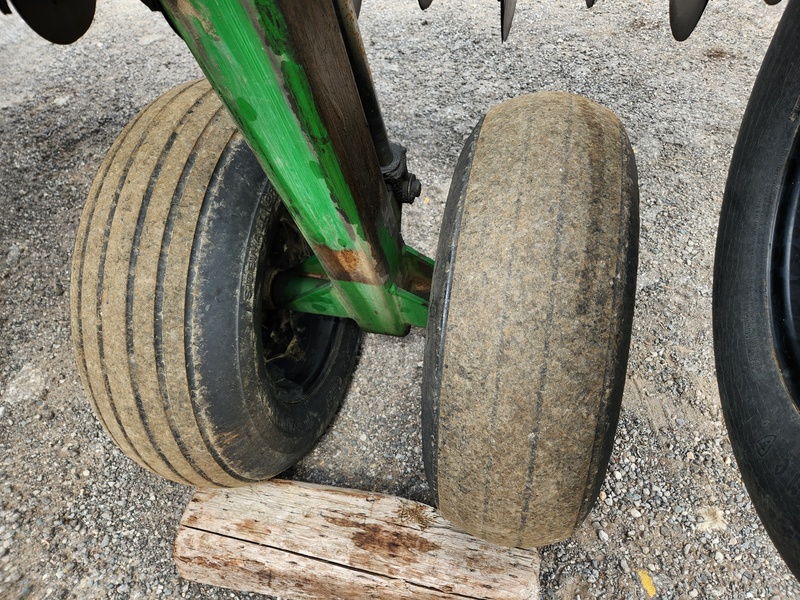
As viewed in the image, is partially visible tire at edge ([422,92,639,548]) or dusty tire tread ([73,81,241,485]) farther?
dusty tire tread ([73,81,241,485])

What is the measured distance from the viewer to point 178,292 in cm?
120

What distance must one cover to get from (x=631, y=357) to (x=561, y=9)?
2.24m

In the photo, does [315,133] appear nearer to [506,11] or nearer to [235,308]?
[235,308]

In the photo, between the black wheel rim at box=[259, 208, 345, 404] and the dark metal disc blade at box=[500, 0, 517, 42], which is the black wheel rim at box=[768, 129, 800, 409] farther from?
the black wheel rim at box=[259, 208, 345, 404]

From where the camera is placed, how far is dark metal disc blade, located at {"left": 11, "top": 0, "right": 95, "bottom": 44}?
0.89 metres

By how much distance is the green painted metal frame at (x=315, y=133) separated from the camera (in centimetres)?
82

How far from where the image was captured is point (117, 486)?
1768mm

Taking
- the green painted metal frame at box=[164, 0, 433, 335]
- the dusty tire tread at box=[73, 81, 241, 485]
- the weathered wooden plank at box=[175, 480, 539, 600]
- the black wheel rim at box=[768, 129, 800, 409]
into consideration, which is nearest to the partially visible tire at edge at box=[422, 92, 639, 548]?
the green painted metal frame at box=[164, 0, 433, 335]

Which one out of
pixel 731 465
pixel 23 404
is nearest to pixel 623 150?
pixel 731 465

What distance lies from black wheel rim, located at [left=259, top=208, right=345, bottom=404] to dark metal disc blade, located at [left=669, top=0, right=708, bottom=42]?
1004mm

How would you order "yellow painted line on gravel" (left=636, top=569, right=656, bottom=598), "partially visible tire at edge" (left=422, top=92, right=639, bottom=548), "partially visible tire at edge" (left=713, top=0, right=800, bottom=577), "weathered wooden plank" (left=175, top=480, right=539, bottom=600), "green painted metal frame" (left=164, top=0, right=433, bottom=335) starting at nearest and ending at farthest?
"green painted metal frame" (left=164, top=0, right=433, bottom=335), "partially visible tire at edge" (left=422, top=92, right=639, bottom=548), "partially visible tire at edge" (left=713, top=0, right=800, bottom=577), "weathered wooden plank" (left=175, top=480, right=539, bottom=600), "yellow painted line on gravel" (left=636, top=569, right=656, bottom=598)

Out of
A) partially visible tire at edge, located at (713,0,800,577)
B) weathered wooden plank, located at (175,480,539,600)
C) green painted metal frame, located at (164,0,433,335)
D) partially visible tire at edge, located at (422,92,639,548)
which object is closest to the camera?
green painted metal frame, located at (164,0,433,335)

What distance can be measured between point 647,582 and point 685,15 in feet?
4.49

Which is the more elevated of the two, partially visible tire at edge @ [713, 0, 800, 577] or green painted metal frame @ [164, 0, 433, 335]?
green painted metal frame @ [164, 0, 433, 335]
